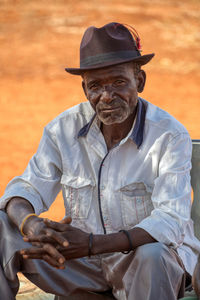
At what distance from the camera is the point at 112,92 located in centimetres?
291

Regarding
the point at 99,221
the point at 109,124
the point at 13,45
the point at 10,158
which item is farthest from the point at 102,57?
the point at 13,45

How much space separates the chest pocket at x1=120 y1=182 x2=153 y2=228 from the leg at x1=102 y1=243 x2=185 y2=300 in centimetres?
31

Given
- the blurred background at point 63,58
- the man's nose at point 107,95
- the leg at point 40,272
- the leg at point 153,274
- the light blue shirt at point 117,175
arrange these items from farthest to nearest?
the blurred background at point 63,58
the man's nose at point 107,95
the light blue shirt at point 117,175
the leg at point 40,272
the leg at point 153,274

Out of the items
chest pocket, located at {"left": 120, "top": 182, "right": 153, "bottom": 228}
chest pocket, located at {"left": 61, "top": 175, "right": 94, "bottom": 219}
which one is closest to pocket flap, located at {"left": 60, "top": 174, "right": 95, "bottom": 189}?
chest pocket, located at {"left": 61, "top": 175, "right": 94, "bottom": 219}

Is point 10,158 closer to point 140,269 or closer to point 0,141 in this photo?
point 0,141

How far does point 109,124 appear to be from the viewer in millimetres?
2973

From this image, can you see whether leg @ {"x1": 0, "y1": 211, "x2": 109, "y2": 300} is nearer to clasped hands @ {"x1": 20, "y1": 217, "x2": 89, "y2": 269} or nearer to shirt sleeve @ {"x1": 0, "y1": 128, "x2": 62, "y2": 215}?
clasped hands @ {"x1": 20, "y1": 217, "x2": 89, "y2": 269}

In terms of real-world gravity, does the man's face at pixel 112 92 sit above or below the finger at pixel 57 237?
above

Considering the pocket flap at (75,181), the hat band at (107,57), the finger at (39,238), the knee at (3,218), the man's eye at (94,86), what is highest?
the hat band at (107,57)

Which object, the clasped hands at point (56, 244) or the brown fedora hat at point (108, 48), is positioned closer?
the clasped hands at point (56, 244)

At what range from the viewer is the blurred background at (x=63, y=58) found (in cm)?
1031

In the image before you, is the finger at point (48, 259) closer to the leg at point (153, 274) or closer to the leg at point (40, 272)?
the leg at point (40, 272)

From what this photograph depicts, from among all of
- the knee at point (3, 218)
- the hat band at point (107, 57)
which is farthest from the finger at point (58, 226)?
the hat band at point (107, 57)

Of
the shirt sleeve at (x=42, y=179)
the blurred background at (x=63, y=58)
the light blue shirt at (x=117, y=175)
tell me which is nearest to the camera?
the light blue shirt at (x=117, y=175)
